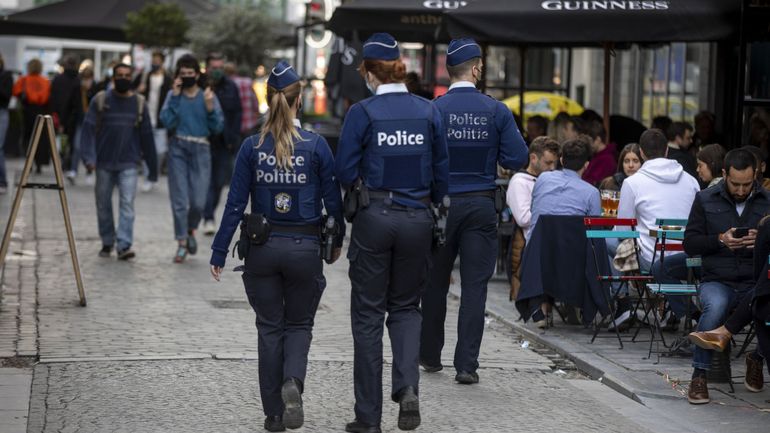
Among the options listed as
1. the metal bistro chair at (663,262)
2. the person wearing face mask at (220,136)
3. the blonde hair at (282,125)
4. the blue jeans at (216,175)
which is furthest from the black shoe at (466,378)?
the blue jeans at (216,175)

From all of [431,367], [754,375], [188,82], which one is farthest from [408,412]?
[188,82]

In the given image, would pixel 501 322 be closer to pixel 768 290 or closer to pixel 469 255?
pixel 469 255

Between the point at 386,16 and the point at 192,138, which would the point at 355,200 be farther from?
the point at 386,16

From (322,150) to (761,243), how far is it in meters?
2.59

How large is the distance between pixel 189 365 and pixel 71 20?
61.9 ft

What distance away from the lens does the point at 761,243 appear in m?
7.94

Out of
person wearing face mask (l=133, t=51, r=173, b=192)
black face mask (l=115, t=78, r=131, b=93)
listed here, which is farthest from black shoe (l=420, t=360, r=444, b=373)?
person wearing face mask (l=133, t=51, r=173, b=192)

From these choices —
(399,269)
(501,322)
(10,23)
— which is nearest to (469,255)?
(399,269)

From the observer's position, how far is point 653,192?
10.1 meters

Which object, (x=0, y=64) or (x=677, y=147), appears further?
(x=0, y=64)

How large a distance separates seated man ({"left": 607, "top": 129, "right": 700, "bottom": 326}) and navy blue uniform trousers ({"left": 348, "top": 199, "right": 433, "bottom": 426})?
10.6ft

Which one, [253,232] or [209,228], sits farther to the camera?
[209,228]

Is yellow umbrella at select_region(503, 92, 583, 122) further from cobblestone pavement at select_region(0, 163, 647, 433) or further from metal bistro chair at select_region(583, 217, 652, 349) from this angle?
metal bistro chair at select_region(583, 217, 652, 349)

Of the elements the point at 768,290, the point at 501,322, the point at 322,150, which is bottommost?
the point at 501,322
